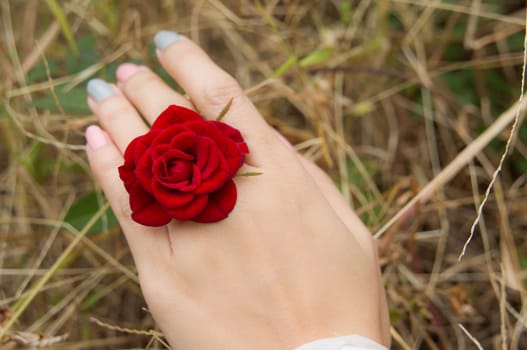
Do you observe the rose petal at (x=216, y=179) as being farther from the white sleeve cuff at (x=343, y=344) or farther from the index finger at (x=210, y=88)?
the white sleeve cuff at (x=343, y=344)

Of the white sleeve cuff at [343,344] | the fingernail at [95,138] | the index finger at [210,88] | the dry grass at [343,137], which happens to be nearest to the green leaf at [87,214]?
the dry grass at [343,137]

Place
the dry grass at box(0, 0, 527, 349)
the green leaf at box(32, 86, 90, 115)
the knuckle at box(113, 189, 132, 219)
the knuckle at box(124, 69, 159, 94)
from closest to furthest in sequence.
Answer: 1. the knuckle at box(113, 189, 132, 219)
2. the knuckle at box(124, 69, 159, 94)
3. the green leaf at box(32, 86, 90, 115)
4. the dry grass at box(0, 0, 527, 349)

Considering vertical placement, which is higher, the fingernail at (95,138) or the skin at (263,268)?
the fingernail at (95,138)

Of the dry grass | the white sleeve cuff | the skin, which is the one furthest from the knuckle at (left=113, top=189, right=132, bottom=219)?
the white sleeve cuff

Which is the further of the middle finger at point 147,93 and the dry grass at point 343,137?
the dry grass at point 343,137

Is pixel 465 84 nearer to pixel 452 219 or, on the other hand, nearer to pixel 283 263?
pixel 452 219

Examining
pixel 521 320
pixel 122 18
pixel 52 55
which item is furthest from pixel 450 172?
pixel 52 55

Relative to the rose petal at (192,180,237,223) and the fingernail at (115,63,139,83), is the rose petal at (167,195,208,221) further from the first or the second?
the fingernail at (115,63,139,83)
